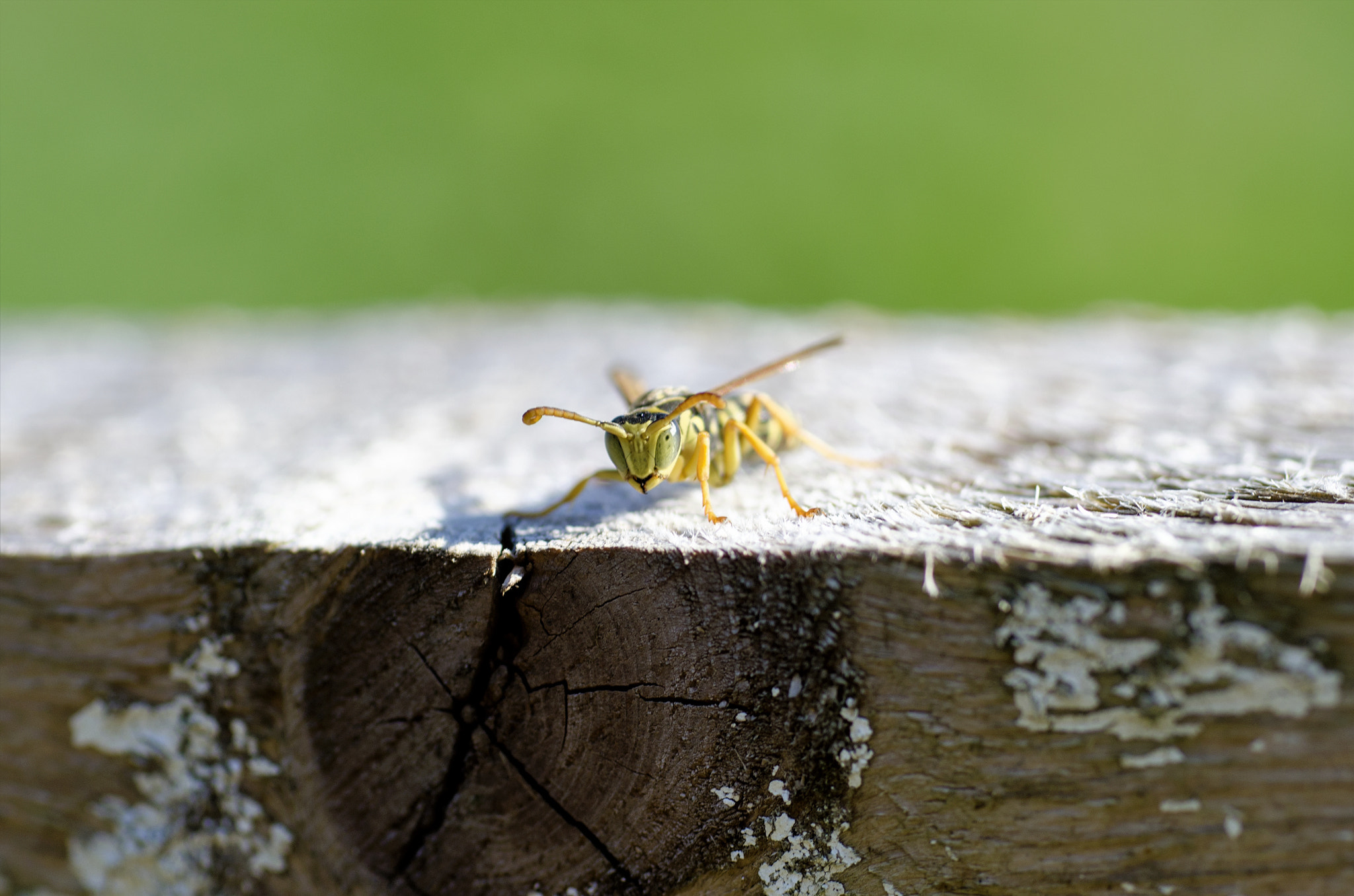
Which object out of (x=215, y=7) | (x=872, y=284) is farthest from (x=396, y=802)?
(x=215, y=7)

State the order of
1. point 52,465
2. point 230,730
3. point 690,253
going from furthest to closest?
1. point 690,253
2. point 52,465
3. point 230,730

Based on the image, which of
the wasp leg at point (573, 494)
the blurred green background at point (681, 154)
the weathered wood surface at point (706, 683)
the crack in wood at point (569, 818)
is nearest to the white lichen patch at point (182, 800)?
the weathered wood surface at point (706, 683)

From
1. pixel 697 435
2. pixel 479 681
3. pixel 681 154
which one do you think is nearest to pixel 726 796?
pixel 479 681

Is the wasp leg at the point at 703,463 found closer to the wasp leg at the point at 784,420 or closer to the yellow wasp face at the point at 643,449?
the yellow wasp face at the point at 643,449

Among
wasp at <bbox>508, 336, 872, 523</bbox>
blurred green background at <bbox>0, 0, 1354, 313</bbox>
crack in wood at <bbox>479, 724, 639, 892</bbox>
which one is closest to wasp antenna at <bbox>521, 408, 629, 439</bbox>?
wasp at <bbox>508, 336, 872, 523</bbox>

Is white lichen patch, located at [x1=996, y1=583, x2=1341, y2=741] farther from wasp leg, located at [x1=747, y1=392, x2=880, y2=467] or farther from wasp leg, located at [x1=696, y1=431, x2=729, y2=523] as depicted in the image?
→ wasp leg, located at [x1=747, y1=392, x2=880, y2=467]

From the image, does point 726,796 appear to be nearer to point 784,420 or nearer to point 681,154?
point 784,420

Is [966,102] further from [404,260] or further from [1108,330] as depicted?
[1108,330]
